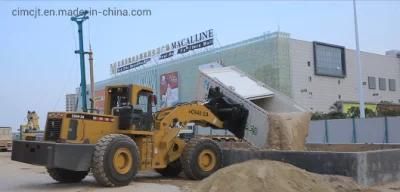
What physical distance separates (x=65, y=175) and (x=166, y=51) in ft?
209

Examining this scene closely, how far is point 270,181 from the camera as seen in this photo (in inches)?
443

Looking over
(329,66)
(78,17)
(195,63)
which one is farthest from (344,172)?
(195,63)

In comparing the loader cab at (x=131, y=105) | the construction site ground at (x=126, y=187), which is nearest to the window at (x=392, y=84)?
the construction site ground at (x=126, y=187)

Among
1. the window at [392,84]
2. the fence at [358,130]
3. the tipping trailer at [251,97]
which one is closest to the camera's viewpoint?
the tipping trailer at [251,97]

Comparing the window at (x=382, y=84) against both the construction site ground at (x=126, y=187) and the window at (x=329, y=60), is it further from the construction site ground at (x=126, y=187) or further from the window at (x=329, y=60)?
the construction site ground at (x=126, y=187)

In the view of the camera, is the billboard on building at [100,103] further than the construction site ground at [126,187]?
Yes

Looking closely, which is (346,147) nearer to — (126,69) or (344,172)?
(344,172)

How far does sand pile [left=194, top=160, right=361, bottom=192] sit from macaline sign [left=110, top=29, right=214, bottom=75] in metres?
57.9

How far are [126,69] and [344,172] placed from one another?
80645mm

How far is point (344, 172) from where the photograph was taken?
41.0 feet

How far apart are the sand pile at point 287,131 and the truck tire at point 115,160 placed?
723 cm

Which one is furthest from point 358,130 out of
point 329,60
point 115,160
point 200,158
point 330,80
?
point 329,60

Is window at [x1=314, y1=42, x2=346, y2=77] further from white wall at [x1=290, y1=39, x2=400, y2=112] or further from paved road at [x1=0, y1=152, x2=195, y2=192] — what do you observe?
paved road at [x1=0, y1=152, x2=195, y2=192]

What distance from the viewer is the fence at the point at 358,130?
2973cm
